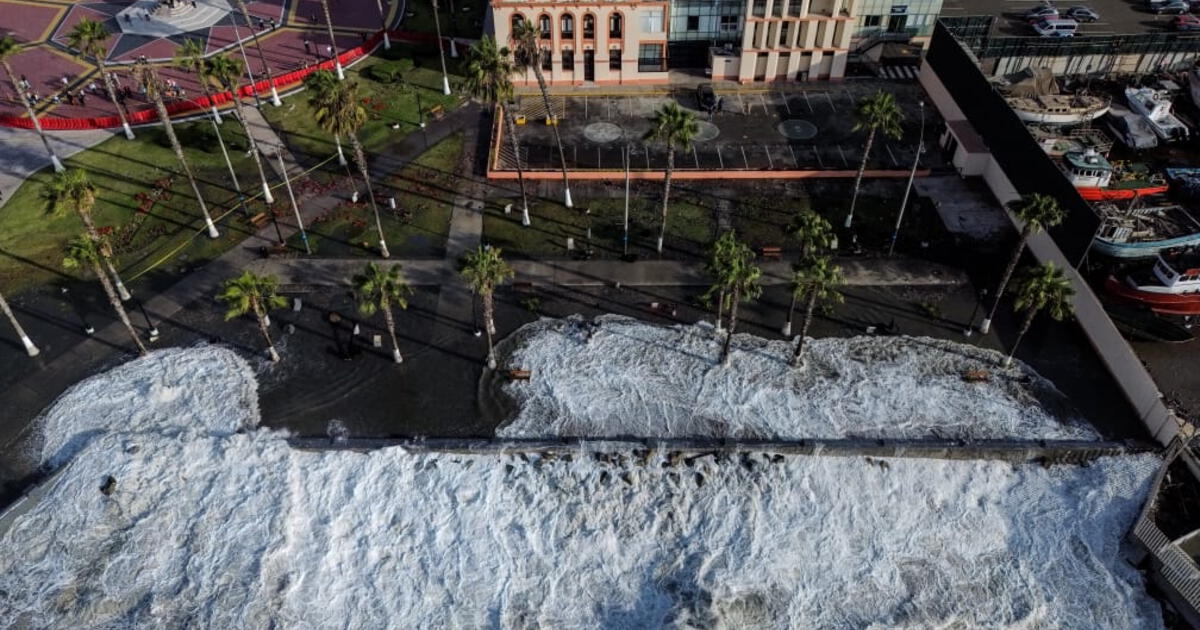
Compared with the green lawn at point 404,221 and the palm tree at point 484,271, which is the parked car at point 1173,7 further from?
the palm tree at point 484,271

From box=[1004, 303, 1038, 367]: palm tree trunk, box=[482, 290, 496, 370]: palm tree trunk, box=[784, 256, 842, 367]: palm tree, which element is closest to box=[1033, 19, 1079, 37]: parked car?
box=[1004, 303, 1038, 367]: palm tree trunk

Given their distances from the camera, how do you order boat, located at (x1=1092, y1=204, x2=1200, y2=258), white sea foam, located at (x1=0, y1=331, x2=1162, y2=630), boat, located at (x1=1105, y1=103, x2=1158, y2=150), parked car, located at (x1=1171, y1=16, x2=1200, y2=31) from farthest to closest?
1. parked car, located at (x1=1171, y1=16, x2=1200, y2=31)
2. boat, located at (x1=1105, y1=103, x2=1158, y2=150)
3. boat, located at (x1=1092, y1=204, x2=1200, y2=258)
4. white sea foam, located at (x1=0, y1=331, x2=1162, y2=630)

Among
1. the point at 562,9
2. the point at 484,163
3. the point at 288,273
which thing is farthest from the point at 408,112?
the point at 288,273

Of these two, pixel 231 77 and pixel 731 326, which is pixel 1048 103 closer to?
pixel 731 326

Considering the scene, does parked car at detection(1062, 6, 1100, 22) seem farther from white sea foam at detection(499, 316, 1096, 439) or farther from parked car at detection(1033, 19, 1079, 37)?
white sea foam at detection(499, 316, 1096, 439)

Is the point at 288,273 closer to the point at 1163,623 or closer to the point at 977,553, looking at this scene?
the point at 977,553

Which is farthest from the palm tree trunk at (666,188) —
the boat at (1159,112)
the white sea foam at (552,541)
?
the boat at (1159,112)
